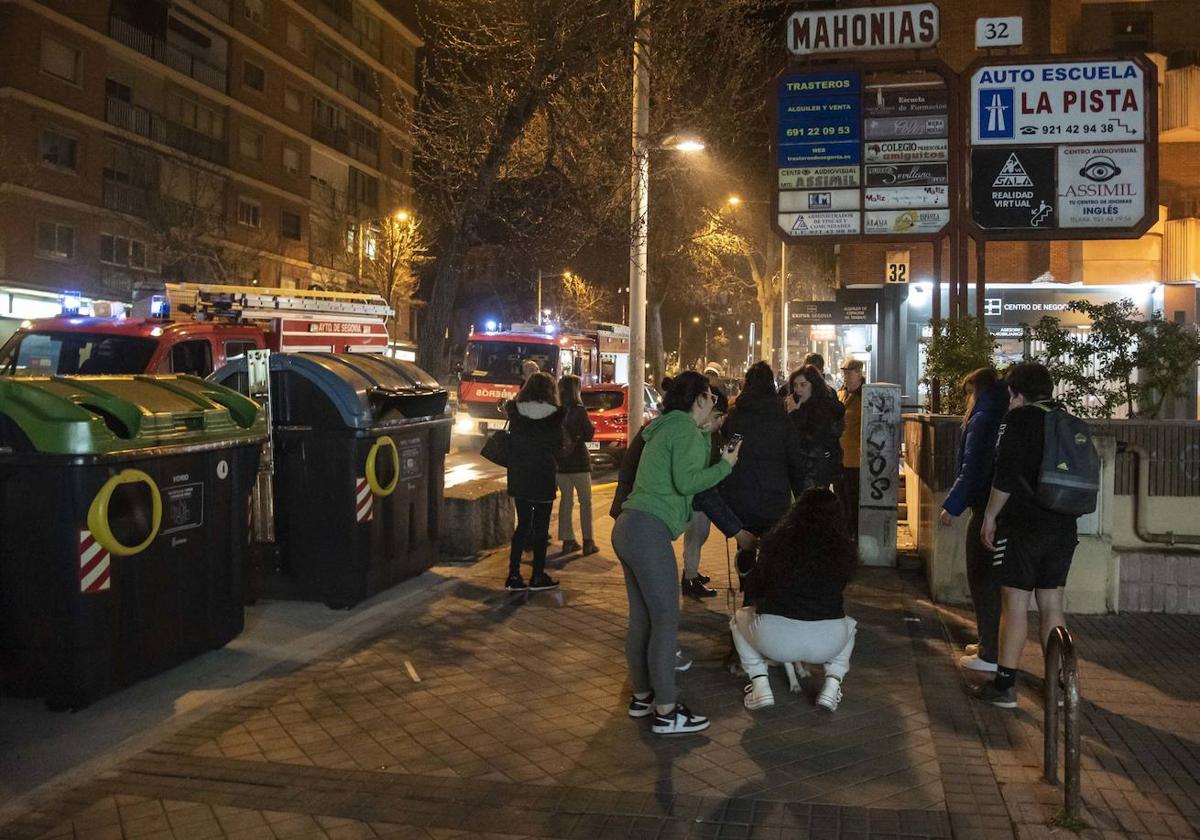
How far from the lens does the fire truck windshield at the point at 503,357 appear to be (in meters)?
22.0

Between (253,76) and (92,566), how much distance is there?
40.1 meters

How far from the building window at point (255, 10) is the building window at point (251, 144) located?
4.23 metres

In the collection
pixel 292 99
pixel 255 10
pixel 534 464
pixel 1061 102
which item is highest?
pixel 255 10

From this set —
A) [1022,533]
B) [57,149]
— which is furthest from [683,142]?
[57,149]

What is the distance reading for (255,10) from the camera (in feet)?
136

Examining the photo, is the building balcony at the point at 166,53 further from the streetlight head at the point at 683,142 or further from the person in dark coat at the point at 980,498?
the person in dark coat at the point at 980,498

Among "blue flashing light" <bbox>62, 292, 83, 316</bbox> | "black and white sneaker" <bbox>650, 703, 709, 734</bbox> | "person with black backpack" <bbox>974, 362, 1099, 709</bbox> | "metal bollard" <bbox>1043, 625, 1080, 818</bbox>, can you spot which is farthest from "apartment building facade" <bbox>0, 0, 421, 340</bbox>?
"metal bollard" <bbox>1043, 625, 1080, 818</bbox>

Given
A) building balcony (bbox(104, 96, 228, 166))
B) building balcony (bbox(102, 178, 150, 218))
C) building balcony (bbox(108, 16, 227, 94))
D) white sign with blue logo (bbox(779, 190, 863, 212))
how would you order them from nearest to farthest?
white sign with blue logo (bbox(779, 190, 863, 212)) < building balcony (bbox(102, 178, 150, 218)) < building balcony (bbox(104, 96, 228, 166)) < building balcony (bbox(108, 16, 227, 94))

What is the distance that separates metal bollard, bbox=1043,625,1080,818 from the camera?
4.03m

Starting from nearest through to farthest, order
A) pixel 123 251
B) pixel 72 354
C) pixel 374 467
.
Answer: pixel 374 467 → pixel 72 354 → pixel 123 251

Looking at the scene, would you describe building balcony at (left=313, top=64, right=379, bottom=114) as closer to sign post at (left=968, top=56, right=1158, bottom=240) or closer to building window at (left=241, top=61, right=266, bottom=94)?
building window at (left=241, top=61, right=266, bottom=94)

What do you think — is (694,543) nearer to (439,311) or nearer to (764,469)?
(764,469)

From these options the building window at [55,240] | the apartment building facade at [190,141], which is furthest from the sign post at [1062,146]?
the building window at [55,240]

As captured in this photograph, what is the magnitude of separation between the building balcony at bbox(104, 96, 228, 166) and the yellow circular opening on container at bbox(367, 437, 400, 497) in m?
30.6
